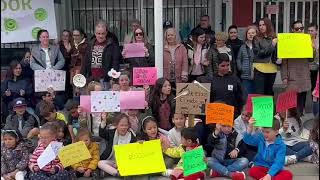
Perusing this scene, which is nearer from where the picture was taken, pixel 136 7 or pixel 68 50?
pixel 68 50

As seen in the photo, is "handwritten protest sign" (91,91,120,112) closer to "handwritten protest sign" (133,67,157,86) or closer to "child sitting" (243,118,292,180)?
"handwritten protest sign" (133,67,157,86)

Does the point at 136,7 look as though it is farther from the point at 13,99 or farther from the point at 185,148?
the point at 185,148

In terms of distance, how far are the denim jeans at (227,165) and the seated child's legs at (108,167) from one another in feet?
3.18

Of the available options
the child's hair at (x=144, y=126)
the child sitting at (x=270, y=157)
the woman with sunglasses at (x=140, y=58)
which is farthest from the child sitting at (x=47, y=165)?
the child sitting at (x=270, y=157)

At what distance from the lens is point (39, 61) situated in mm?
6789

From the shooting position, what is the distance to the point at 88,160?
5473 mm

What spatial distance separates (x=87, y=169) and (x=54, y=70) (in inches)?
72.1

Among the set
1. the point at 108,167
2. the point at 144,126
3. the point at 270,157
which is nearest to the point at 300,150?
the point at 270,157

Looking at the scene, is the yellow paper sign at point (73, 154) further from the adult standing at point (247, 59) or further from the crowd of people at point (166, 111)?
the adult standing at point (247, 59)

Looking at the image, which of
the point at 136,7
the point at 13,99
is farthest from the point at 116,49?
the point at 136,7

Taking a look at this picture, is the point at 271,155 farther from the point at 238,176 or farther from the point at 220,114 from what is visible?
the point at 220,114

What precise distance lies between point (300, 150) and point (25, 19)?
4.40 metres

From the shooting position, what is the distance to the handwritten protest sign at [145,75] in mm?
6363

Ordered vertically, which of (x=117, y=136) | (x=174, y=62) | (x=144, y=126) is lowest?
(x=117, y=136)
